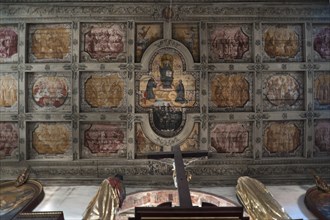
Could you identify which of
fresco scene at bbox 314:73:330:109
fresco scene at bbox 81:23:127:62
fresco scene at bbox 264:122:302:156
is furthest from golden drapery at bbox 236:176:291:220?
fresco scene at bbox 81:23:127:62

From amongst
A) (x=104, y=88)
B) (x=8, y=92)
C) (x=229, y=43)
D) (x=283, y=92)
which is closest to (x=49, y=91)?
(x=8, y=92)

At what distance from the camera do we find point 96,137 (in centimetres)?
682

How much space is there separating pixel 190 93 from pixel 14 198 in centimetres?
449

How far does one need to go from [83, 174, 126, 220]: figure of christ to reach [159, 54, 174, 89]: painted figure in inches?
101

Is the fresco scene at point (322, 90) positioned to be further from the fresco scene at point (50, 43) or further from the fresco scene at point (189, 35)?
the fresco scene at point (50, 43)

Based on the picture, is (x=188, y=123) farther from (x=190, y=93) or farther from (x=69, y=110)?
(x=69, y=110)

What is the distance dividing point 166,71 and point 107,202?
10.9 ft

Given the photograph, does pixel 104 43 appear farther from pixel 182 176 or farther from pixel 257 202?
pixel 257 202

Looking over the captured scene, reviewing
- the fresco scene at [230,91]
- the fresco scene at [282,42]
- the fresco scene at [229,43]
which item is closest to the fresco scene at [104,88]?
the fresco scene at [230,91]

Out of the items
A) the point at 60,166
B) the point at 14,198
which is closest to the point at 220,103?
the point at 60,166

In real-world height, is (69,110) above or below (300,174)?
above

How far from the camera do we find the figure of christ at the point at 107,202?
487 cm

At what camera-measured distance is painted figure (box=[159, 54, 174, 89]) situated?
6777mm

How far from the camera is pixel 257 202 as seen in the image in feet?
17.2
